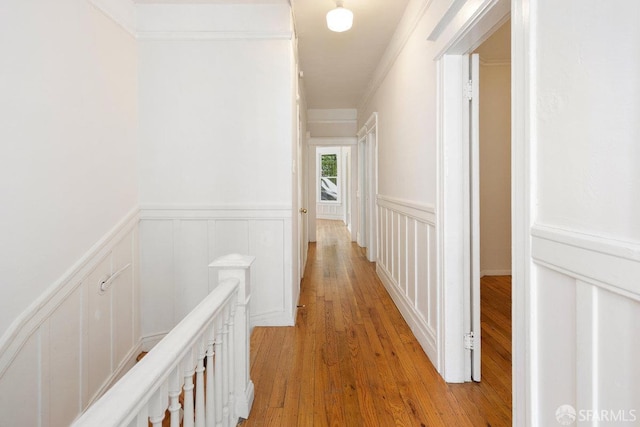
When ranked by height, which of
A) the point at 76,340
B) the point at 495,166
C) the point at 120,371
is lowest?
the point at 120,371

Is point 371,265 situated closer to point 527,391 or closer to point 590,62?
point 527,391

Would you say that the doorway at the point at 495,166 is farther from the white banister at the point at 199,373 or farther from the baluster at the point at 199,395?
the baluster at the point at 199,395

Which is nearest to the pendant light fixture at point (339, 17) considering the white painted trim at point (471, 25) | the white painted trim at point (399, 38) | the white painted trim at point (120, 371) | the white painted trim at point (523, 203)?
the white painted trim at point (399, 38)

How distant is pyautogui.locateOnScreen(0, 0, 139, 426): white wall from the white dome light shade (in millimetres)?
1458

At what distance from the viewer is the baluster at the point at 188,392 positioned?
955mm

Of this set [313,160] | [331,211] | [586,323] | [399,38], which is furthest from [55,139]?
[331,211]

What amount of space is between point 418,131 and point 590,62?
1.49m

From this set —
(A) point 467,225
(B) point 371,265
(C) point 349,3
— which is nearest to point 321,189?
(B) point 371,265

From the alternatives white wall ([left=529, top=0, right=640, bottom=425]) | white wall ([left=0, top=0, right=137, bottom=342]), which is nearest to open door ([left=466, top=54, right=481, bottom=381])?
white wall ([left=529, top=0, right=640, bottom=425])

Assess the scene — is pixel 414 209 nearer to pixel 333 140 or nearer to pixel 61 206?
pixel 61 206

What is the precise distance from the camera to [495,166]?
395cm

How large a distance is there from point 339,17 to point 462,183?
60.9 inches

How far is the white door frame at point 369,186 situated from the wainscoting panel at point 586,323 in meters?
3.32

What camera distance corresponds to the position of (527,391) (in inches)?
42.6
